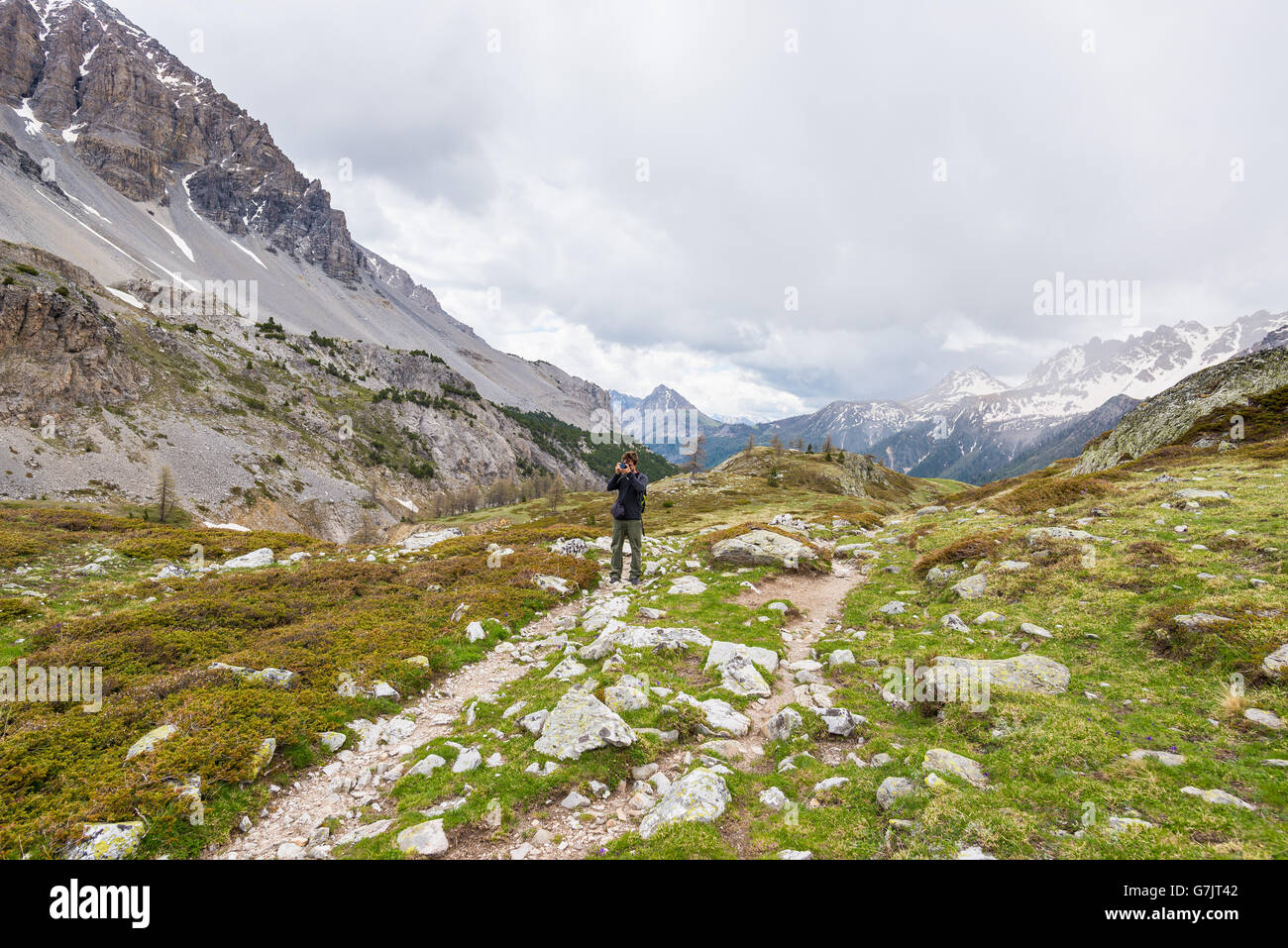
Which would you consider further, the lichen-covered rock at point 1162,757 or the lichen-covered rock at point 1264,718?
the lichen-covered rock at point 1264,718

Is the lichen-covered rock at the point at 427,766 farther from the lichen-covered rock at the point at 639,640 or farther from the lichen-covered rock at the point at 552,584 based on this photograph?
the lichen-covered rock at the point at 552,584

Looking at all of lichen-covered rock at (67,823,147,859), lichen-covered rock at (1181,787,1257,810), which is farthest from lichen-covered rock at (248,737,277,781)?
lichen-covered rock at (1181,787,1257,810)

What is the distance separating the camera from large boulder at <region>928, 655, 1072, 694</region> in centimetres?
1012

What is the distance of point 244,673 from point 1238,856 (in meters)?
18.1

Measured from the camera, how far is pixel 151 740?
9.23 metres

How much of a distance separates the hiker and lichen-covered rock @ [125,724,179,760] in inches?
557

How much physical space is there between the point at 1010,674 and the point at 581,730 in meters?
9.31

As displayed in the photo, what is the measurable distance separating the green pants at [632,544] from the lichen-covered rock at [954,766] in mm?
14854

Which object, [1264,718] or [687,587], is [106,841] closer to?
[687,587]

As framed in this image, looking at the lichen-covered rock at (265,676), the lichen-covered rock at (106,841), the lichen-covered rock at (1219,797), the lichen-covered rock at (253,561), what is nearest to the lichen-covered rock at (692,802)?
the lichen-covered rock at (1219,797)

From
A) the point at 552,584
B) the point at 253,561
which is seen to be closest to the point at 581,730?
the point at 552,584

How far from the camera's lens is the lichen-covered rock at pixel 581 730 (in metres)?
9.38

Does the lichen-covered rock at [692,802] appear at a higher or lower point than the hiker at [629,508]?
lower

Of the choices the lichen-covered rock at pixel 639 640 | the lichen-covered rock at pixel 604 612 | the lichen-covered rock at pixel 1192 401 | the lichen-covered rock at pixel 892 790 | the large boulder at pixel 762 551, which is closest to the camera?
the lichen-covered rock at pixel 892 790
